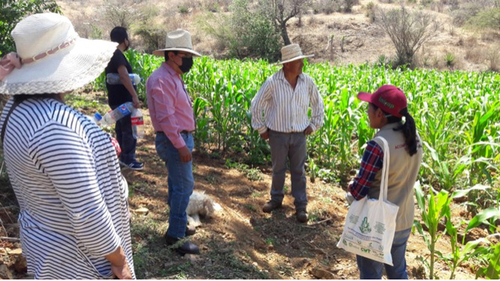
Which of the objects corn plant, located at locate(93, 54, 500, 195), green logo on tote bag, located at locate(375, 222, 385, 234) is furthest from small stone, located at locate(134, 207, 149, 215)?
green logo on tote bag, located at locate(375, 222, 385, 234)

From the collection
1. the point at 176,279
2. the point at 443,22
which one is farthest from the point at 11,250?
the point at 443,22

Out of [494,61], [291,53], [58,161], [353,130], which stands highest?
[58,161]

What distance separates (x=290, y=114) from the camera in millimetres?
4816

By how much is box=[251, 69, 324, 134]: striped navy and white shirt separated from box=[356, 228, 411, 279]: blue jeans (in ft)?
6.57

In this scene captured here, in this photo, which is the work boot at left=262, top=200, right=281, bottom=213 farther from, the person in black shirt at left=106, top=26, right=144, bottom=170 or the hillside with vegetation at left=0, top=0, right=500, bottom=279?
the person in black shirt at left=106, top=26, right=144, bottom=170

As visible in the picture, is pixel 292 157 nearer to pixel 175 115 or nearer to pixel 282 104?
pixel 282 104

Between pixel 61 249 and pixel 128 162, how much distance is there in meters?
4.40

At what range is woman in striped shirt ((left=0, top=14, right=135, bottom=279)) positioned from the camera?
1.70 meters

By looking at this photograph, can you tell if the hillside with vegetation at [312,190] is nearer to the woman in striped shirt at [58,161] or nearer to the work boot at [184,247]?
the work boot at [184,247]

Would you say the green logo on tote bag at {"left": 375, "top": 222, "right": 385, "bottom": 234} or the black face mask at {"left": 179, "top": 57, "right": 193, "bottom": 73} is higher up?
the black face mask at {"left": 179, "top": 57, "right": 193, "bottom": 73}

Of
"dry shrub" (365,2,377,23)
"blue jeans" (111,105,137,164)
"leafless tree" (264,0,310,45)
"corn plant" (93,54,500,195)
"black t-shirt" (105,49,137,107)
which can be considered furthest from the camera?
"dry shrub" (365,2,377,23)

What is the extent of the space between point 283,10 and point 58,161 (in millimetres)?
31480

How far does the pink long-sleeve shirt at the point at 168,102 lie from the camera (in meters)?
3.59

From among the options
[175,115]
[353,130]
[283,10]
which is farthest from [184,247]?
[283,10]
